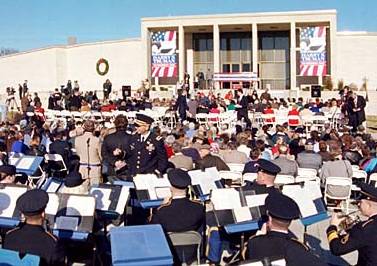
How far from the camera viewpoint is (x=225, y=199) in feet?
23.3

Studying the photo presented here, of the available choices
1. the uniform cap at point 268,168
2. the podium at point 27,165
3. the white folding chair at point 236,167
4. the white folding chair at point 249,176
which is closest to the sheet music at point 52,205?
the uniform cap at point 268,168

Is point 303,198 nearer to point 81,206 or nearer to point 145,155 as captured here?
point 81,206

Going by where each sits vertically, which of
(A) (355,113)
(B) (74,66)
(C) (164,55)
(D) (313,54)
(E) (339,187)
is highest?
(C) (164,55)

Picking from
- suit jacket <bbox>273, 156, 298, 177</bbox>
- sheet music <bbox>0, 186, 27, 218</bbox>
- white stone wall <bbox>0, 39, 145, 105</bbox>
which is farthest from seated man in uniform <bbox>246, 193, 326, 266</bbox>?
white stone wall <bbox>0, 39, 145, 105</bbox>

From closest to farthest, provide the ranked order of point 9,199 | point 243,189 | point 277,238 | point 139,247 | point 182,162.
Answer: point 139,247 → point 277,238 → point 9,199 → point 243,189 → point 182,162

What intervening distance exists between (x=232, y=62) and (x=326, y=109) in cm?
2539

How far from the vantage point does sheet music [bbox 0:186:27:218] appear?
270 inches

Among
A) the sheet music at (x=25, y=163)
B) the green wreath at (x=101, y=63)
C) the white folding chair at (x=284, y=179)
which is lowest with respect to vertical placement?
the white folding chair at (x=284, y=179)

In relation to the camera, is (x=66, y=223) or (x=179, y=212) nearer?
(x=179, y=212)

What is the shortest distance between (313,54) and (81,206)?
3659cm

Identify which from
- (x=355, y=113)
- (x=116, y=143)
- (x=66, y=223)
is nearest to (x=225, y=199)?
(x=66, y=223)

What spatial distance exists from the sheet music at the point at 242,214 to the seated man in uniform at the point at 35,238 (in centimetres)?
226

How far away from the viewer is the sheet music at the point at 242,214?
7.05 m

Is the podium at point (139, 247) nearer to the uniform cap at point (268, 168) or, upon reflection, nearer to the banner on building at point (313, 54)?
the uniform cap at point (268, 168)
